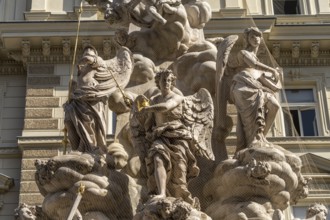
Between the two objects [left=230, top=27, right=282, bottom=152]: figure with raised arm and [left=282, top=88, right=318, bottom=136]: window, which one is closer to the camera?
[left=230, top=27, right=282, bottom=152]: figure with raised arm

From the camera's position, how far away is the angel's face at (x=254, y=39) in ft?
30.2

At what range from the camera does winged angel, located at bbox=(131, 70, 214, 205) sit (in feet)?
24.9

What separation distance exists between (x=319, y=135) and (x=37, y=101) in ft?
24.3

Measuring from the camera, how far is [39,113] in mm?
19484

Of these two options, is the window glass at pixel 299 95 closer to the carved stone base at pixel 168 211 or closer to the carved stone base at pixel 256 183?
the carved stone base at pixel 256 183

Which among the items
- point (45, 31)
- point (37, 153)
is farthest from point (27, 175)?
point (45, 31)

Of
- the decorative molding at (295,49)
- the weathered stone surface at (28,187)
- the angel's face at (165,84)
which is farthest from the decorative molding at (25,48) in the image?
the angel's face at (165,84)

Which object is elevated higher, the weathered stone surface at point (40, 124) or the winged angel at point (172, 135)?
the weathered stone surface at point (40, 124)

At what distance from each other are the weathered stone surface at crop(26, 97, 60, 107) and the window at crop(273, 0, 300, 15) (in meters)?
7.03

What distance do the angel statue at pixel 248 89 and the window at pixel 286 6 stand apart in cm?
1295

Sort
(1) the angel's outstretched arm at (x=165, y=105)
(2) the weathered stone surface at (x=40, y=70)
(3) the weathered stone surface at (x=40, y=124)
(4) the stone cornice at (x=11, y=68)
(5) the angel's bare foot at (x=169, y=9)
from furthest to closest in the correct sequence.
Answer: (4) the stone cornice at (x=11, y=68), (2) the weathered stone surface at (x=40, y=70), (3) the weathered stone surface at (x=40, y=124), (5) the angel's bare foot at (x=169, y=9), (1) the angel's outstretched arm at (x=165, y=105)

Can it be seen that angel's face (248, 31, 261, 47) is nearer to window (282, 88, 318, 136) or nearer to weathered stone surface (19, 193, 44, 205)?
weathered stone surface (19, 193, 44, 205)

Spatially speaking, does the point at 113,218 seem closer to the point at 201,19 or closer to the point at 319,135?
the point at 201,19

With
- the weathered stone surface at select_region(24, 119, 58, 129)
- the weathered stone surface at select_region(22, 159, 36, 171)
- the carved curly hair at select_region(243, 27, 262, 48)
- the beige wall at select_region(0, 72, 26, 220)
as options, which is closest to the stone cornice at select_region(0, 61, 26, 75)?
the beige wall at select_region(0, 72, 26, 220)
